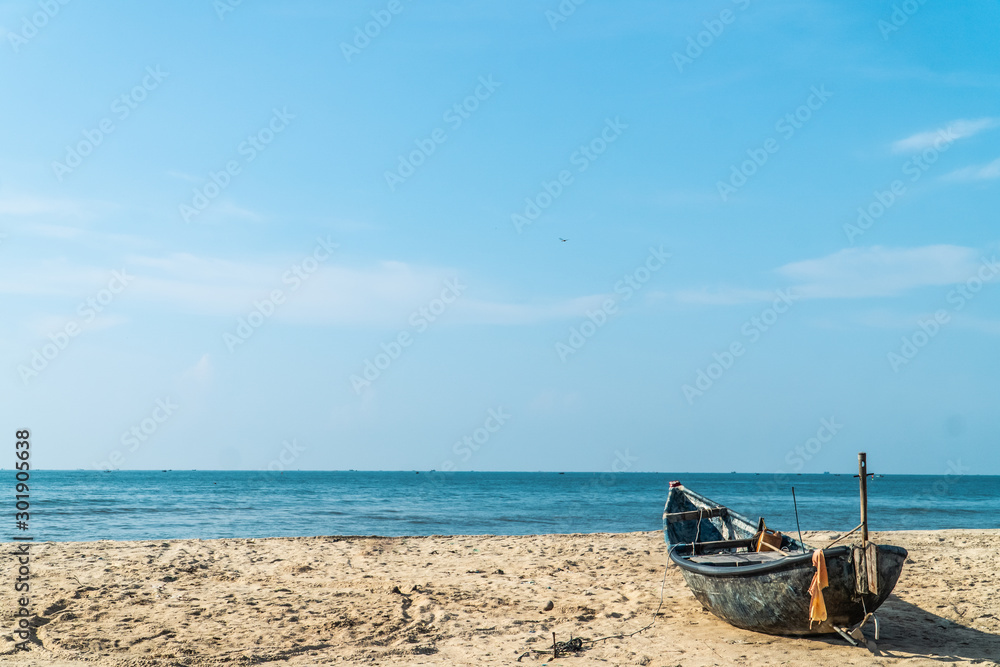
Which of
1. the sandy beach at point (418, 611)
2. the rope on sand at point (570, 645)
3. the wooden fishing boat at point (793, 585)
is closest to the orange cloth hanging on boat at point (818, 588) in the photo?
the wooden fishing boat at point (793, 585)

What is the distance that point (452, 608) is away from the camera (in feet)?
32.4

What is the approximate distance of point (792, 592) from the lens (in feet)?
25.2

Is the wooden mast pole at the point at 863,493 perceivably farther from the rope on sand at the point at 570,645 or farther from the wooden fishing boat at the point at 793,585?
the rope on sand at the point at 570,645

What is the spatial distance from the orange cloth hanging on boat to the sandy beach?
532 mm

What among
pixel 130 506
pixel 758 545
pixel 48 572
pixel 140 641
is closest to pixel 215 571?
pixel 48 572

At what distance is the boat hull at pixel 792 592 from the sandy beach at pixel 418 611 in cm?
27

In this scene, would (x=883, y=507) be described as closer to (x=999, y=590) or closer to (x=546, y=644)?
(x=999, y=590)

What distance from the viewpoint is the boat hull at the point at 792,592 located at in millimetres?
7375

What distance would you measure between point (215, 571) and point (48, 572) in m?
2.65

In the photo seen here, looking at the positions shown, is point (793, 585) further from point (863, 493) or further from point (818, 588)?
point (863, 493)

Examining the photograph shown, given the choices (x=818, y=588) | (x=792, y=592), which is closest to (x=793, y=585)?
(x=792, y=592)

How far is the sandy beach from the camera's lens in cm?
785

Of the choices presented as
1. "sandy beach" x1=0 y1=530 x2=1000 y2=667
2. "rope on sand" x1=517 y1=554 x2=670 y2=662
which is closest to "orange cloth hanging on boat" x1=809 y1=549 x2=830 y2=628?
"sandy beach" x1=0 y1=530 x2=1000 y2=667

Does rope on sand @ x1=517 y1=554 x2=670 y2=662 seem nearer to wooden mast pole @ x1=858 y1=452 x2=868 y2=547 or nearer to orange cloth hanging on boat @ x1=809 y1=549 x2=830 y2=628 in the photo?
orange cloth hanging on boat @ x1=809 y1=549 x2=830 y2=628
